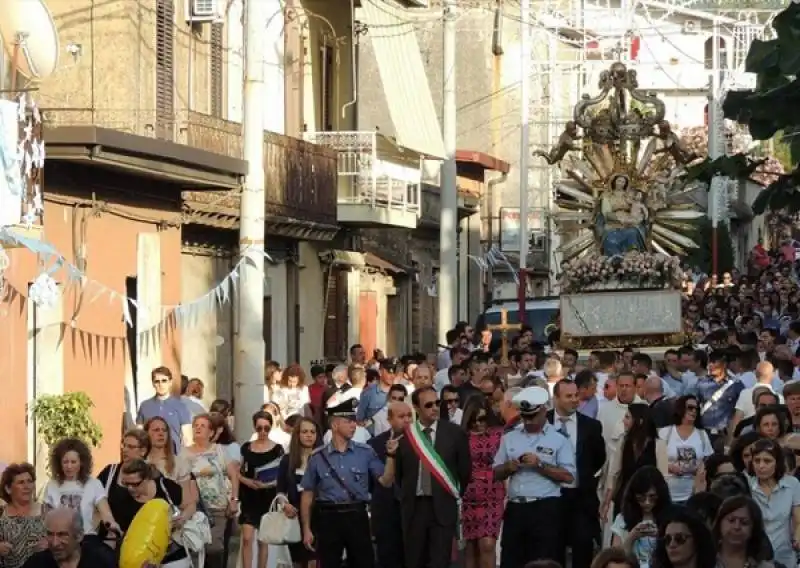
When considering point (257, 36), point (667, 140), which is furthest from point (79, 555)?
point (667, 140)

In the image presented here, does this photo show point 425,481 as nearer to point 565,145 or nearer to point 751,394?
point 751,394

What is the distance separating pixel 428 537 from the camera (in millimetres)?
16312

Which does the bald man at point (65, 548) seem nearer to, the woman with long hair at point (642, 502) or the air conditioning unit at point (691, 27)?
the woman with long hair at point (642, 502)

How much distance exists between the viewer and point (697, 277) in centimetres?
6456

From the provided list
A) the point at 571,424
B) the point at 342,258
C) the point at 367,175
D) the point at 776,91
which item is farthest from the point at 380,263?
the point at 776,91

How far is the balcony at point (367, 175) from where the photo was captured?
116 ft

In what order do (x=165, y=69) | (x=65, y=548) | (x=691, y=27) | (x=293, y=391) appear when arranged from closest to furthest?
(x=65, y=548), (x=293, y=391), (x=165, y=69), (x=691, y=27)

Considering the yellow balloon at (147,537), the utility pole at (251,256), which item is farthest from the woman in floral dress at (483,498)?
the utility pole at (251,256)

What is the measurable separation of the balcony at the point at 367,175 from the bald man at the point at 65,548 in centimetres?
2358

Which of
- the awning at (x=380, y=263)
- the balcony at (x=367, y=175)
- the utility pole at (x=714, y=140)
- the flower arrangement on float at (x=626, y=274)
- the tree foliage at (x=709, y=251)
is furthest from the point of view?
the tree foliage at (x=709, y=251)

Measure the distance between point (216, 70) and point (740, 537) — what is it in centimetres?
2011

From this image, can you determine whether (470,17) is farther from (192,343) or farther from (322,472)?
(322,472)

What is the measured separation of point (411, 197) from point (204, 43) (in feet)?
35.3

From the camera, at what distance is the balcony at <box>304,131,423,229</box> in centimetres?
3550
